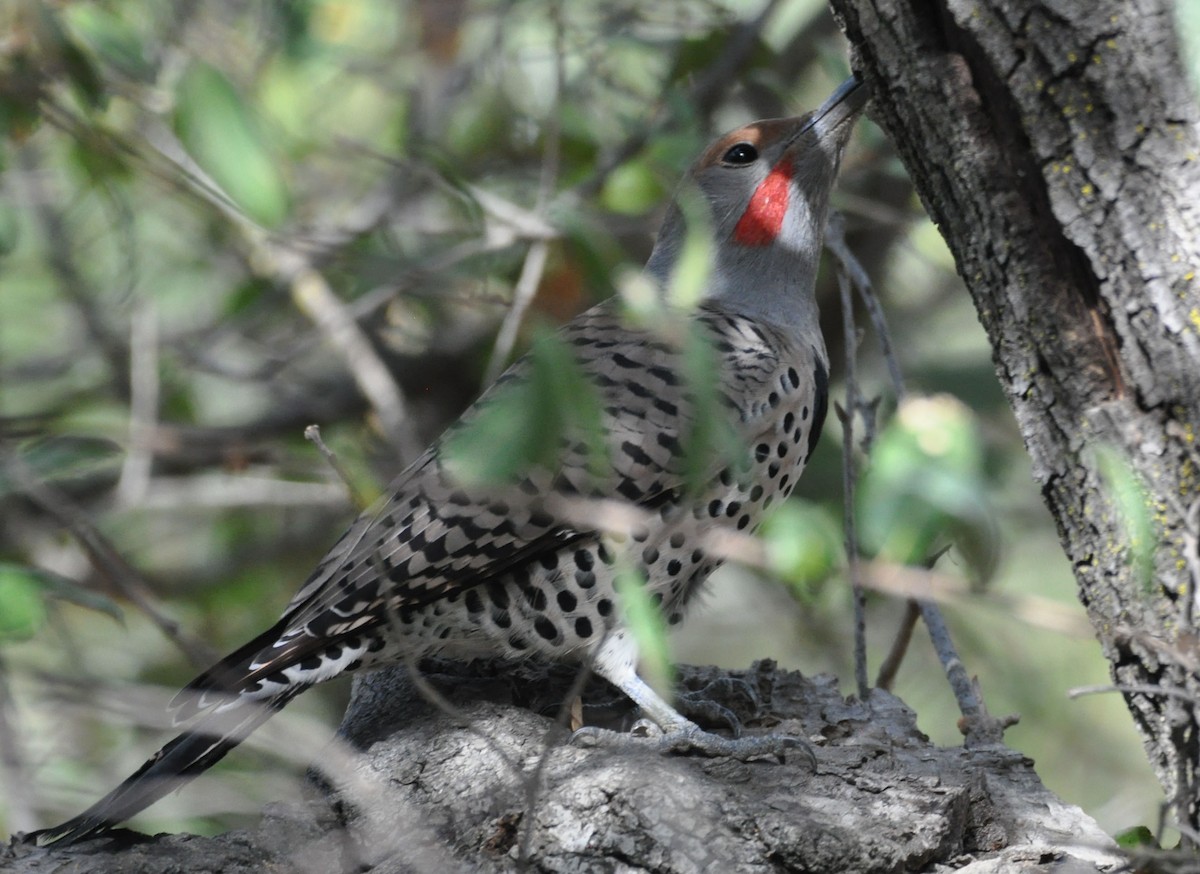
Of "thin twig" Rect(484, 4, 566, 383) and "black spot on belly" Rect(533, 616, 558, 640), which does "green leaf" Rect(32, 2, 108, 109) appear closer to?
→ "thin twig" Rect(484, 4, 566, 383)

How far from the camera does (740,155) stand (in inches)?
189

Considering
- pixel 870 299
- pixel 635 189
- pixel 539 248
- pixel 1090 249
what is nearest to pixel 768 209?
pixel 870 299

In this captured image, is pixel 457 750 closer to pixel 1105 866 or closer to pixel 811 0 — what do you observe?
pixel 1105 866

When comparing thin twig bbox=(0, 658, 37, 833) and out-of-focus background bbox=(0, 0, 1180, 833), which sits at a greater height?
out-of-focus background bbox=(0, 0, 1180, 833)

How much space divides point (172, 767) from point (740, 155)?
2.83 meters

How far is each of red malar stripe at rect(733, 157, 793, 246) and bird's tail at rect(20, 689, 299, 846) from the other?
227cm

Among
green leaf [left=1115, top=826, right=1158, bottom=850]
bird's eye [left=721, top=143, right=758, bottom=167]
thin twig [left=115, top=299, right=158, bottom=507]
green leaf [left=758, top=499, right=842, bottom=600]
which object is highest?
thin twig [left=115, top=299, right=158, bottom=507]

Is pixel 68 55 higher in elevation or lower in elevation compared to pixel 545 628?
higher

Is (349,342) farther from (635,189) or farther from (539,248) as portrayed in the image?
(635,189)

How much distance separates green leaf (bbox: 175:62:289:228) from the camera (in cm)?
290

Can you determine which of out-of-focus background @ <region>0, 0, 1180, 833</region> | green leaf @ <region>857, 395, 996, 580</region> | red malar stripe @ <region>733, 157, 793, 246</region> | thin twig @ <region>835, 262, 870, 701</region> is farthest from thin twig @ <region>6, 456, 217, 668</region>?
red malar stripe @ <region>733, 157, 793, 246</region>

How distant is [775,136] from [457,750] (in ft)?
8.20

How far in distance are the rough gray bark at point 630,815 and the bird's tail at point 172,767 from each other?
0.10 m

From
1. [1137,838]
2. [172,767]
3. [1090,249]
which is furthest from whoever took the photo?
[172,767]
